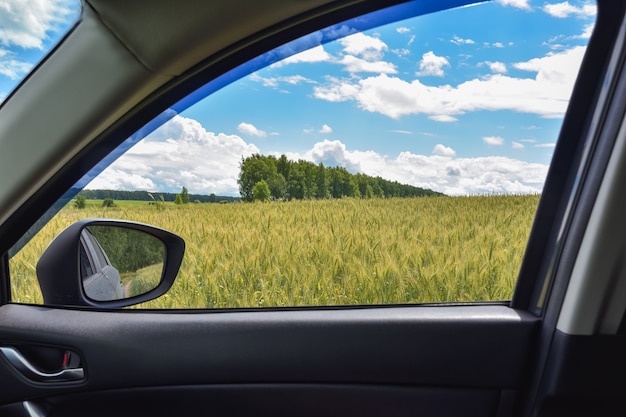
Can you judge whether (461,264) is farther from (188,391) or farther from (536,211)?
(188,391)

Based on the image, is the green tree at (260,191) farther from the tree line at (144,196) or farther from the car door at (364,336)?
the car door at (364,336)

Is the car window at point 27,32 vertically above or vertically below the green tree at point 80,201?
above

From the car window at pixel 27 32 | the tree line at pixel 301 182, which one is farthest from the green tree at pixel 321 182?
the car window at pixel 27 32

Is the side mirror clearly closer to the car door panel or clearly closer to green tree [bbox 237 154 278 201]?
the car door panel

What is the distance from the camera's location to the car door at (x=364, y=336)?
180 cm

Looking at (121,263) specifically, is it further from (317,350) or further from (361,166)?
(361,166)

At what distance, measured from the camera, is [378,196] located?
2.22 metres

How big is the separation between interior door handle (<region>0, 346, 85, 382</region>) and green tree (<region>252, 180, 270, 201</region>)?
941 mm

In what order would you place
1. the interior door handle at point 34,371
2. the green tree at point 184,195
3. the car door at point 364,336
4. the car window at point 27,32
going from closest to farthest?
1. the car window at point 27,32
2. the car door at point 364,336
3. the interior door handle at point 34,371
4. the green tree at point 184,195

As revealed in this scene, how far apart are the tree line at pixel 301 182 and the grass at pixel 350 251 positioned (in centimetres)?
4

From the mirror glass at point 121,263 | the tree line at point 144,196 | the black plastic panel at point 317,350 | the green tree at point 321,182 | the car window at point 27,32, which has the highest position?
the car window at point 27,32

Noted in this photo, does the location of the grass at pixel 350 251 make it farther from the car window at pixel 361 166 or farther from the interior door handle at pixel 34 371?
the interior door handle at pixel 34 371

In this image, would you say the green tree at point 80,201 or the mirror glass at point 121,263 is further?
the mirror glass at point 121,263

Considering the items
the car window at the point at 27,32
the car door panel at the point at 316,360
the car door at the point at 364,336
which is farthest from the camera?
the car door panel at the point at 316,360
